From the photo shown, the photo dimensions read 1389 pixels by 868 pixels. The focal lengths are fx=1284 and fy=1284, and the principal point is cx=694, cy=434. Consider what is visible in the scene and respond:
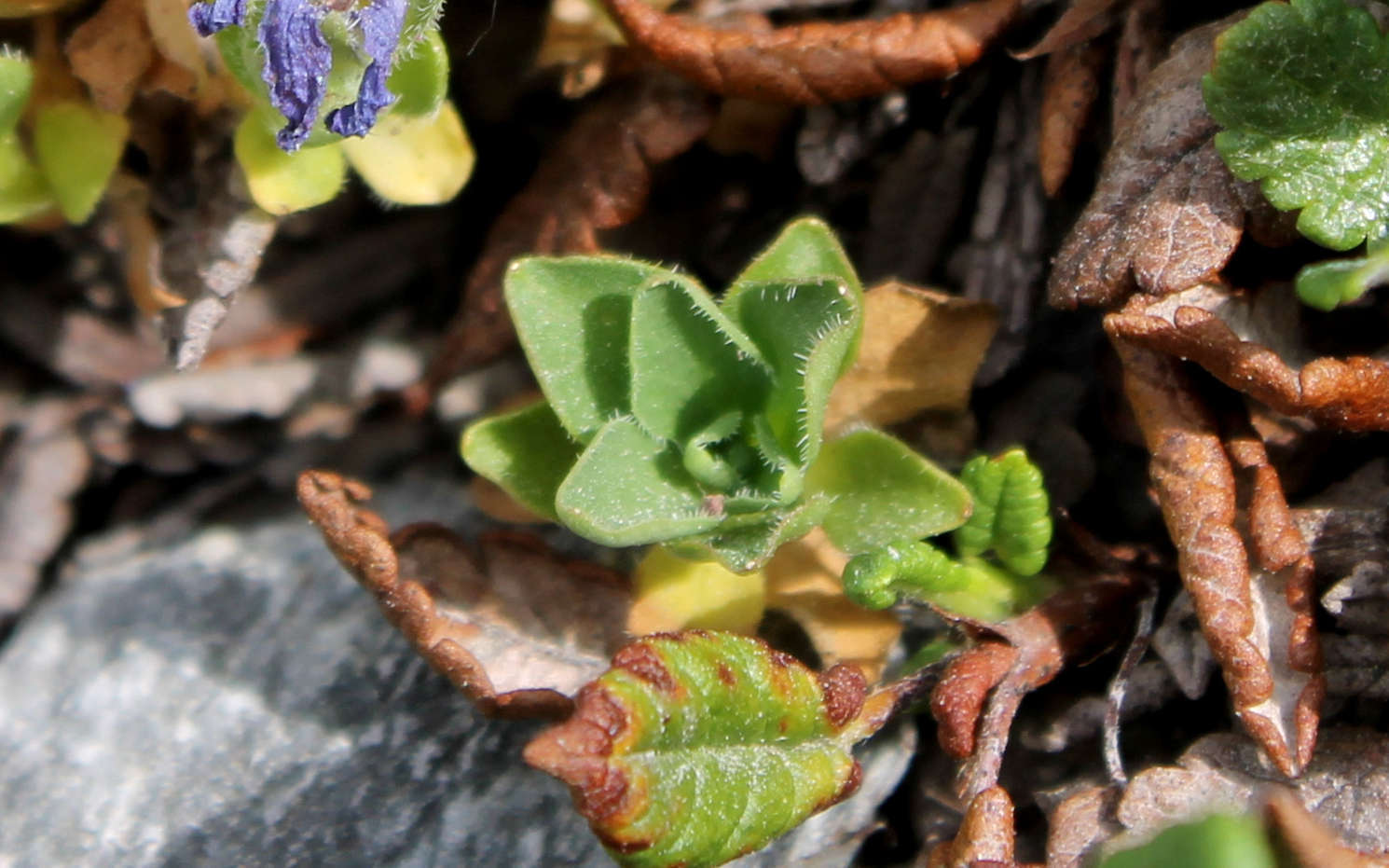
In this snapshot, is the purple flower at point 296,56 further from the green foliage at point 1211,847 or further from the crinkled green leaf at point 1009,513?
the green foliage at point 1211,847

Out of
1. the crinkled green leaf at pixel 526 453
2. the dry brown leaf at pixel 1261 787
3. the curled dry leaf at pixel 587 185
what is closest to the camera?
the dry brown leaf at pixel 1261 787

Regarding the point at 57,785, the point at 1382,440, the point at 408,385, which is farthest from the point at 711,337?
the point at 57,785

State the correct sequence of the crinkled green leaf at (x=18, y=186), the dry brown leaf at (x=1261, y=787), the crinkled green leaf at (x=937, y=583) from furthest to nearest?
the crinkled green leaf at (x=18, y=186) < the crinkled green leaf at (x=937, y=583) < the dry brown leaf at (x=1261, y=787)

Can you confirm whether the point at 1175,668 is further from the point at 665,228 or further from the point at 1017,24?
the point at 665,228

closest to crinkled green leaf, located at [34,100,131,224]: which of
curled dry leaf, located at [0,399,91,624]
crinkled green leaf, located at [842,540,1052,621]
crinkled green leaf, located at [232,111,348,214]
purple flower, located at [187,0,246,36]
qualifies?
crinkled green leaf, located at [232,111,348,214]

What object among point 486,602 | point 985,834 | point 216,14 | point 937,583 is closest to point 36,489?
point 486,602

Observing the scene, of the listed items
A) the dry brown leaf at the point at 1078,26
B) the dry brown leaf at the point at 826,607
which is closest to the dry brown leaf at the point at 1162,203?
the dry brown leaf at the point at 1078,26
